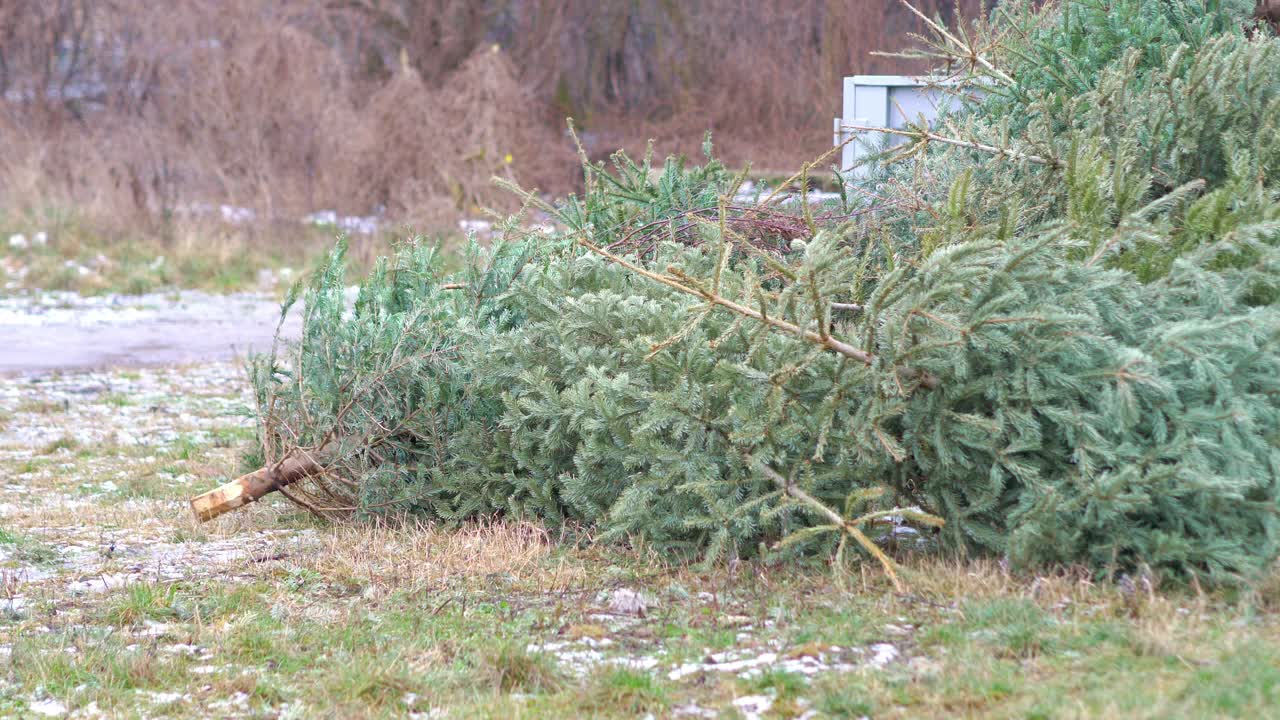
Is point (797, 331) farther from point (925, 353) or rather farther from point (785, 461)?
point (785, 461)

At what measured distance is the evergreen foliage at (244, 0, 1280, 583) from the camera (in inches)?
170

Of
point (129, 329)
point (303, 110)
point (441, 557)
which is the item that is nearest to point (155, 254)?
point (303, 110)

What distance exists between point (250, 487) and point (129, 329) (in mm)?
8963

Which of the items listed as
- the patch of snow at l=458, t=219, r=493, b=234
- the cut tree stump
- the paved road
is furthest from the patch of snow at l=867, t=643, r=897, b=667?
the patch of snow at l=458, t=219, r=493, b=234

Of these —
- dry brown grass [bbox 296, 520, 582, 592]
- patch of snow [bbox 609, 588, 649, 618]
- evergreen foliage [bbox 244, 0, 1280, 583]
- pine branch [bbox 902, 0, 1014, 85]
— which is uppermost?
pine branch [bbox 902, 0, 1014, 85]

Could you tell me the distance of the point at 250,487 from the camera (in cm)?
605

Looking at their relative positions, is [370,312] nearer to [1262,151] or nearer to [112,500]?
[112,500]

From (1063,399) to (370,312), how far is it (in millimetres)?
3443

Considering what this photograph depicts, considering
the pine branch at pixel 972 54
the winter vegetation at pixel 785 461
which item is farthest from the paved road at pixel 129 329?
the pine branch at pixel 972 54

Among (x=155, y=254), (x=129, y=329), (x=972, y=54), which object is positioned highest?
(x=972, y=54)

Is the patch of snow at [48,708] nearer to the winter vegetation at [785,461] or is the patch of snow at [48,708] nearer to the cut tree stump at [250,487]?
the winter vegetation at [785,461]

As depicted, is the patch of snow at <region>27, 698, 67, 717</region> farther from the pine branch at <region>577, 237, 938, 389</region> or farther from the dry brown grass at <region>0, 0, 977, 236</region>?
the dry brown grass at <region>0, 0, 977, 236</region>

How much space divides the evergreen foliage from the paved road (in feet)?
19.1

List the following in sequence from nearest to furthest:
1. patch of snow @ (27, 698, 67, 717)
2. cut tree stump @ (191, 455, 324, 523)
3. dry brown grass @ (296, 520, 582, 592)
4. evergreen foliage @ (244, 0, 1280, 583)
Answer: patch of snow @ (27, 698, 67, 717) < evergreen foliage @ (244, 0, 1280, 583) < dry brown grass @ (296, 520, 582, 592) < cut tree stump @ (191, 455, 324, 523)
